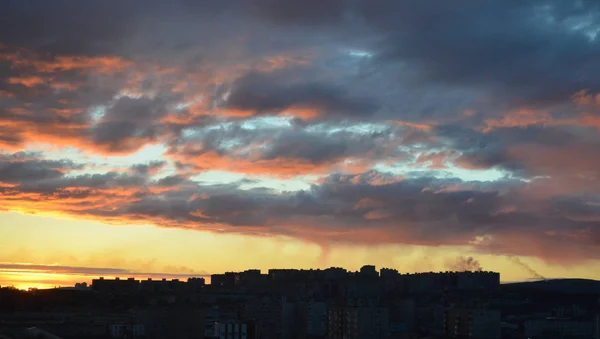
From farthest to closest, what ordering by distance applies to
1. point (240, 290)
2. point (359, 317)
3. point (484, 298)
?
1. point (240, 290)
2. point (484, 298)
3. point (359, 317)

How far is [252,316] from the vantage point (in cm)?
12150

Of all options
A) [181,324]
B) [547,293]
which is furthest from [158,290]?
[547,293]

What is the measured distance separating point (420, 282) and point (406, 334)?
176ft

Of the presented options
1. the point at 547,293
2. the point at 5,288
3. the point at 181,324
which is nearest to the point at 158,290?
the point at 5,288

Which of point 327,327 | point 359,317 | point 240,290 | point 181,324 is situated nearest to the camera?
point 359,317

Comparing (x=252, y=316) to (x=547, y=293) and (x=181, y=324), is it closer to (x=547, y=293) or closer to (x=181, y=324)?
(x=181, y=324)

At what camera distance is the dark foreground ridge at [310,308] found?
101 meters

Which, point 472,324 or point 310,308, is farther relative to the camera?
point 310,308

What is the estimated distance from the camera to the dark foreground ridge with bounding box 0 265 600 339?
101m

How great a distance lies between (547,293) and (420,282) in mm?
23517

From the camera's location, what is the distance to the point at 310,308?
12038 cm

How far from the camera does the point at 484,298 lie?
151m

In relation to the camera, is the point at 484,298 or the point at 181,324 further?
the point at 484,298

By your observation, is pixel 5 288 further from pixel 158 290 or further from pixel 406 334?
pixel 406 334
